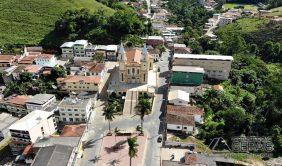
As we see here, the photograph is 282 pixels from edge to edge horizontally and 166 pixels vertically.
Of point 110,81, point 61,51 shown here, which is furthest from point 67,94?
point 61,51

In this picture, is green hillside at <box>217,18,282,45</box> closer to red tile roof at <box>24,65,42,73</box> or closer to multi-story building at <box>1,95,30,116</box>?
red tile roof at <box>24,65,42,73</box>

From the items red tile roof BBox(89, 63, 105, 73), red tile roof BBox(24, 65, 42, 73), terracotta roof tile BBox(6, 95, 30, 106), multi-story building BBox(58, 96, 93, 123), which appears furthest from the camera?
red tile roof BBox(24, 65, 42, 73)

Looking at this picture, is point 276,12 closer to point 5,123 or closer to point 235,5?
point 235,5

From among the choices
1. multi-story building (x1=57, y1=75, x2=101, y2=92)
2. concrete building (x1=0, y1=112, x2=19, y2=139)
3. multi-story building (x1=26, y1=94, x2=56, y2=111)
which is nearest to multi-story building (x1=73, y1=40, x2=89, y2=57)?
multi-story building (x1=57, y1=75, x2=101, y2=92)

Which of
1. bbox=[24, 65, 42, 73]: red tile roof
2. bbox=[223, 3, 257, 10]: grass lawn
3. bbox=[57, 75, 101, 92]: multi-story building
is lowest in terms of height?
bbox=[57, 75, 101, 92]: multi-story building

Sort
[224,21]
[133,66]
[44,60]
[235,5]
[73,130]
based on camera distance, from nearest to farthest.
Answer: [73,130], [133,66], [44,60], [224,21], [235,5]

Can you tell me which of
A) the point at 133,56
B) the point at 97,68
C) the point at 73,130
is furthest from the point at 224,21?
the point at 73,130
